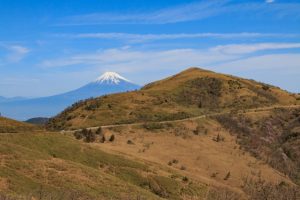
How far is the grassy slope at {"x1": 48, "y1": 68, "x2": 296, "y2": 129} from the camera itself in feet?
214

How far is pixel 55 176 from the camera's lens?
27891mm

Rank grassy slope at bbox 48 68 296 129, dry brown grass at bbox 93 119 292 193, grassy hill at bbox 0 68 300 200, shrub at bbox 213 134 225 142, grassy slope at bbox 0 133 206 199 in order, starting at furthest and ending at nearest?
grassy slope at bbox 48 68 296 129, shrub at bbox 213 134 225 142, dry brown grass at bbox 93 119 292 193, grassy hill at bbox 0 68 300 200, grassy slope at bbox 0 133 206 199

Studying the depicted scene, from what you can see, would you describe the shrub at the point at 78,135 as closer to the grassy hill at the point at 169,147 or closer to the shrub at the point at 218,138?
the grassy hill at the point at 169,147

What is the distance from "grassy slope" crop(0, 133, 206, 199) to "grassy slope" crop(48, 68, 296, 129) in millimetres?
24657

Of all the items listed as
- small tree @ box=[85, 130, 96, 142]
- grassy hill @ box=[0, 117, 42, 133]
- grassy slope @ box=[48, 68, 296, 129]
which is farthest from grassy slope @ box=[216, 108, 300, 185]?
grassy hill @ box=[0, 117, 42, 133]

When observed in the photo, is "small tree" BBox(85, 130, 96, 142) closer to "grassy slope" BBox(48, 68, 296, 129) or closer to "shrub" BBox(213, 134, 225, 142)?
"grassy slope" BBox(48, 68, 296, 129)

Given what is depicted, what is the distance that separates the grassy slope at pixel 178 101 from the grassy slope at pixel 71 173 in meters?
24.7

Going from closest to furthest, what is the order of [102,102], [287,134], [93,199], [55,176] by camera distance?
[93,199], [55,176], [287,134], [102,102]

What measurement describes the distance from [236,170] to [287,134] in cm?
2161

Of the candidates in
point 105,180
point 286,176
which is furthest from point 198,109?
point 105,180

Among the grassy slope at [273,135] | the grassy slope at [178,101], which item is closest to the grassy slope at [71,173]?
the grassy slope at [273,135]

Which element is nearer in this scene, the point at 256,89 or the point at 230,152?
the point at 230,152

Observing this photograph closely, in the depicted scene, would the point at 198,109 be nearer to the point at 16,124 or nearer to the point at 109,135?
the point at 109,135

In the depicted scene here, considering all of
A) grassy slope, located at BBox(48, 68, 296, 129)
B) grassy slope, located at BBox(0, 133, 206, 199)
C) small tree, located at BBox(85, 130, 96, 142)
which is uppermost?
grassy slope, located at BBox(48, 68, 296, 129)
